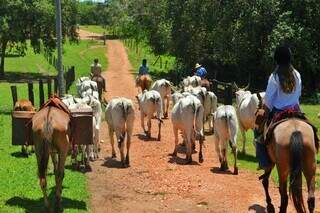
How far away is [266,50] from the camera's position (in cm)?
2969

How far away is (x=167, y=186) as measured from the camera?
12.0m

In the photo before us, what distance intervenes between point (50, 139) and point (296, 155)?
406 centimetres

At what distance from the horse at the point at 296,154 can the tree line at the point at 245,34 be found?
69.6 ft

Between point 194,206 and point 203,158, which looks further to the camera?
point 203,158

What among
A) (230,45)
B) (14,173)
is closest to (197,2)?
(230,45)

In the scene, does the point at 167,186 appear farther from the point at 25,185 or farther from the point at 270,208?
the point at 25,185

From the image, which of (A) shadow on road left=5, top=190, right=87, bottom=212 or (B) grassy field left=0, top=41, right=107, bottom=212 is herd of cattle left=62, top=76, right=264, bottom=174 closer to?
(B) grassy field left=0, top=41, right=107, bottom=212

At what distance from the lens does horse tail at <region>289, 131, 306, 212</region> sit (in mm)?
7809

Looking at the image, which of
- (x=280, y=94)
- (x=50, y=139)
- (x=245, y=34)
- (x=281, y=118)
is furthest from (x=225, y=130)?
(x=245, y=34)

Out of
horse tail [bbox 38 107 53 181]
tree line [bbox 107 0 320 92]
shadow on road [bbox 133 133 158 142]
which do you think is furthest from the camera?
tree line [bbox 107 0 320 92]

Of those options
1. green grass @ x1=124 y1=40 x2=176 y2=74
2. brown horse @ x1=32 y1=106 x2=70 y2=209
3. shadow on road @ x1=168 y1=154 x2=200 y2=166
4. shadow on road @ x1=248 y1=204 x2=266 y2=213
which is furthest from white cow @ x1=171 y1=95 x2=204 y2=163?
green grass @ x1=124 y1=40 x2=176 y2=74

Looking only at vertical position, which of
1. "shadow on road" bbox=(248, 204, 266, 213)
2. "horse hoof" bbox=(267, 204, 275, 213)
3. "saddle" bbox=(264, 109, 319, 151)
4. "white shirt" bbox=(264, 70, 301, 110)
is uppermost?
"white shirt" bbox=(264, 70, 301, 110)

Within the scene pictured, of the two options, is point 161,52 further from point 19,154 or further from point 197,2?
point 19,154

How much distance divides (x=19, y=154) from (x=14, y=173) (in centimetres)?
229
